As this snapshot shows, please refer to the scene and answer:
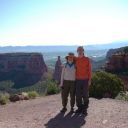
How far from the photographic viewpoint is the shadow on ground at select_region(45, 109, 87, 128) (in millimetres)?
10492

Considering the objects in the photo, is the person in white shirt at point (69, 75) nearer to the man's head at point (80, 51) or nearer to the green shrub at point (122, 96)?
the man's head at point (80, 51)

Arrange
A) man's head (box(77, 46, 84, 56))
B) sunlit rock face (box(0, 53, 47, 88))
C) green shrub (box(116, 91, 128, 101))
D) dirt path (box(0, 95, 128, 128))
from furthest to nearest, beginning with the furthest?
1. sunlit rock face (box(0, 53, 47, 88))
2. green shrub (box(116, 91, 128, 101))
3. man's head (box(77, 46, 84, 56))
4. dirt path (box(0, 95, 128, 128))

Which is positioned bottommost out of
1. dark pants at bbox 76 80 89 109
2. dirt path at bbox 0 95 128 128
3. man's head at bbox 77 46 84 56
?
dirt path at bbox 0 95 128 128

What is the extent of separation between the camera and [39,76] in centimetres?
11606

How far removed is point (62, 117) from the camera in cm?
1159

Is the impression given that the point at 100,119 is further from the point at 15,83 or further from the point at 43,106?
the point at 15,83

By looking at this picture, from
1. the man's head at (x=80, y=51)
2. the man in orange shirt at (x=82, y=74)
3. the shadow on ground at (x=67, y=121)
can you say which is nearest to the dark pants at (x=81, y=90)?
the man in orange shirt at (x=82, y=74)

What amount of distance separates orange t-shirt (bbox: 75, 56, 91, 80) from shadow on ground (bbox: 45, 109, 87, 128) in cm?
128

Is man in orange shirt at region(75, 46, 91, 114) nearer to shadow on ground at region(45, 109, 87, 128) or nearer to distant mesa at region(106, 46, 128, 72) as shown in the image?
shadow on ground at region(45, 109, 87, 128)

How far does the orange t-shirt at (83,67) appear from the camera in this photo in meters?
11.9

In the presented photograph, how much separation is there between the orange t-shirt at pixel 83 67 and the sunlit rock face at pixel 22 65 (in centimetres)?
9912

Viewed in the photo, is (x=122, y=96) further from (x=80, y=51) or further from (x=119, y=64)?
(x=119, y=64)

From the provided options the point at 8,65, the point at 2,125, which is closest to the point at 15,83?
the point at 8,65

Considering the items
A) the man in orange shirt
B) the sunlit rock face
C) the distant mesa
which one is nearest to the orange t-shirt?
the man in orange shirt
